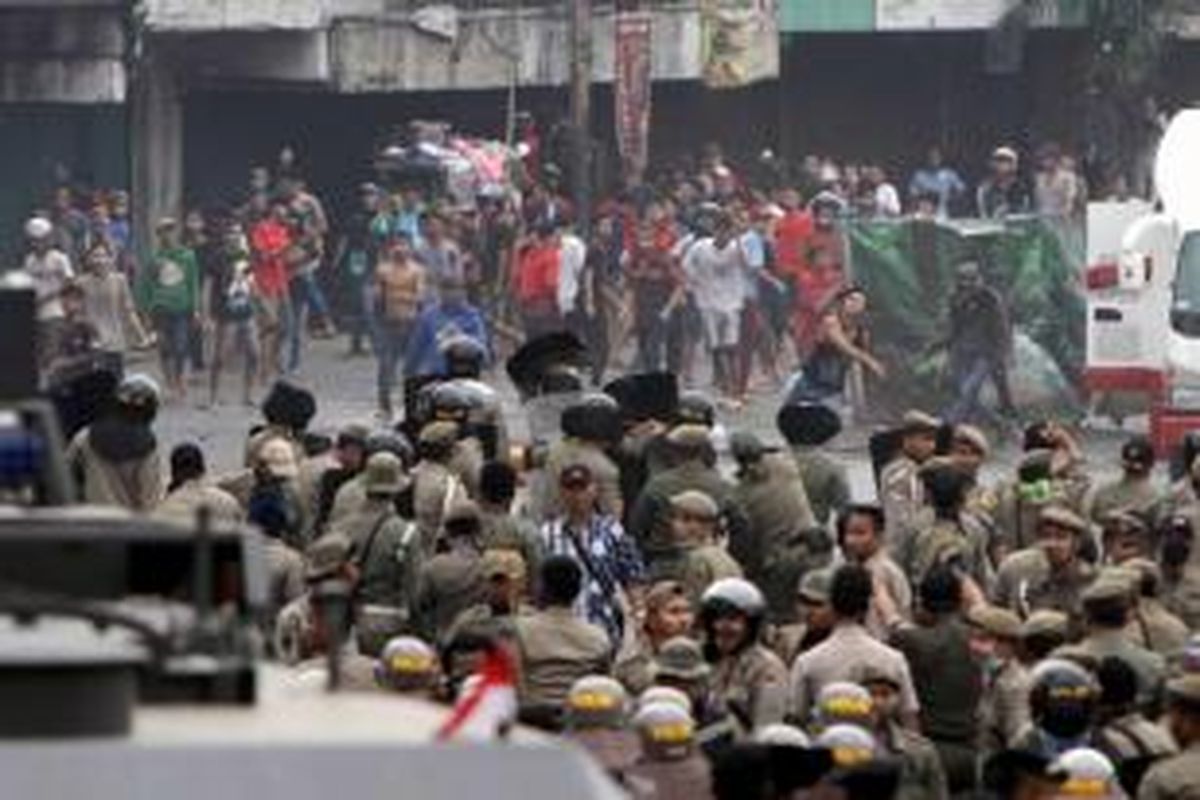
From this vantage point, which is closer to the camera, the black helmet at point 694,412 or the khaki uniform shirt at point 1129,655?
the khaki uniform shirt at point 1129,655

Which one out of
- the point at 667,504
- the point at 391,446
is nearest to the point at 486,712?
the point at 667,504

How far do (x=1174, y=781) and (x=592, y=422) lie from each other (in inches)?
244

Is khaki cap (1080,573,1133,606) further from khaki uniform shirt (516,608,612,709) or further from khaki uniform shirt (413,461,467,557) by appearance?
khaki uniform shirt (413,461,467,557)

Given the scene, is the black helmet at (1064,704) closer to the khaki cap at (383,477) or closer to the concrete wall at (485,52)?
the khaki cap at (383,477)

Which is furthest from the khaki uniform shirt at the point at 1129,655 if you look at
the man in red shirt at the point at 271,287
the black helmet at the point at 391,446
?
the man in red shirt at the point at 271,287

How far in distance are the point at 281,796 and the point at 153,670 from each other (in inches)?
15.8

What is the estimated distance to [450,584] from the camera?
16.0 metres

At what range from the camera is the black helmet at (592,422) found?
59.2 feet

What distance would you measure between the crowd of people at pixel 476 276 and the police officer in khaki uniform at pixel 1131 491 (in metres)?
12.8

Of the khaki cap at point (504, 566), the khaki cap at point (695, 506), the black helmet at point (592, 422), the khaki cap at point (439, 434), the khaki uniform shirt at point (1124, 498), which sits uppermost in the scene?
the black helmet at point (592, 422)

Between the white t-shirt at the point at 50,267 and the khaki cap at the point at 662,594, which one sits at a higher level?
the khaki cap at the point at 662,594

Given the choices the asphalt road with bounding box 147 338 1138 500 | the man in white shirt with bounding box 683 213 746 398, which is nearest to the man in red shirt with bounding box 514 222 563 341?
the asphalt road with bounding box 147 338 1138 500

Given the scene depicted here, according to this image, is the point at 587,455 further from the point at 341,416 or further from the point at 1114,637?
the point at 341,416

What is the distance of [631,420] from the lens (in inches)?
749
